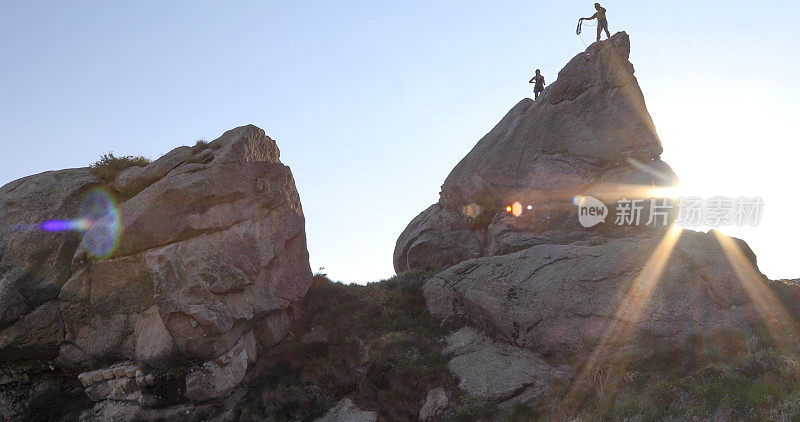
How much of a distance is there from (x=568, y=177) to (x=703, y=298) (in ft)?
36.4

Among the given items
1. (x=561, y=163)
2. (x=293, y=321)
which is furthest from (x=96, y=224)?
(x=561, y=163)

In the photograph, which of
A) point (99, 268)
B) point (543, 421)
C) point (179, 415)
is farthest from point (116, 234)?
point (543, 421)

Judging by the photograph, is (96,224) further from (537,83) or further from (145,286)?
(537,83)

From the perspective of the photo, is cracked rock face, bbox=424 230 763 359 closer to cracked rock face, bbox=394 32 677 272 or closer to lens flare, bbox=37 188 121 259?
cracked rock face, bbox=394 32 677 272

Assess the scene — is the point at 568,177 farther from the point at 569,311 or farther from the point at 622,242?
the point at 569,311

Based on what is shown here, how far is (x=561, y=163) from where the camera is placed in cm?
3203

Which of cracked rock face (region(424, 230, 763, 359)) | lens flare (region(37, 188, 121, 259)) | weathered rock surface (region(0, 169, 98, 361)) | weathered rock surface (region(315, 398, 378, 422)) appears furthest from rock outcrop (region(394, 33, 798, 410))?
weathered rock surface (region(0, 169, 98, 361))

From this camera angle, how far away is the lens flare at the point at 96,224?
937 inches

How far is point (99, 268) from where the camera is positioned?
→ 2358 centimetres

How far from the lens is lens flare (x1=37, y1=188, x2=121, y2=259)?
2380cm

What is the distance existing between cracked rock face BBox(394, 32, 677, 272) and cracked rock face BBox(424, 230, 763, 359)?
5.45m

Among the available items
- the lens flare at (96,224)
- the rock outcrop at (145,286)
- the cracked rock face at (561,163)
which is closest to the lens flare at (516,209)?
the cracked rock face at (561,163)

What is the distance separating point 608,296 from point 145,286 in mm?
18723

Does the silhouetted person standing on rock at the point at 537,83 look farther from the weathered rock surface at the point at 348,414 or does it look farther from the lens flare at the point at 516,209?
the weathered rock surface at the point at 348,414
